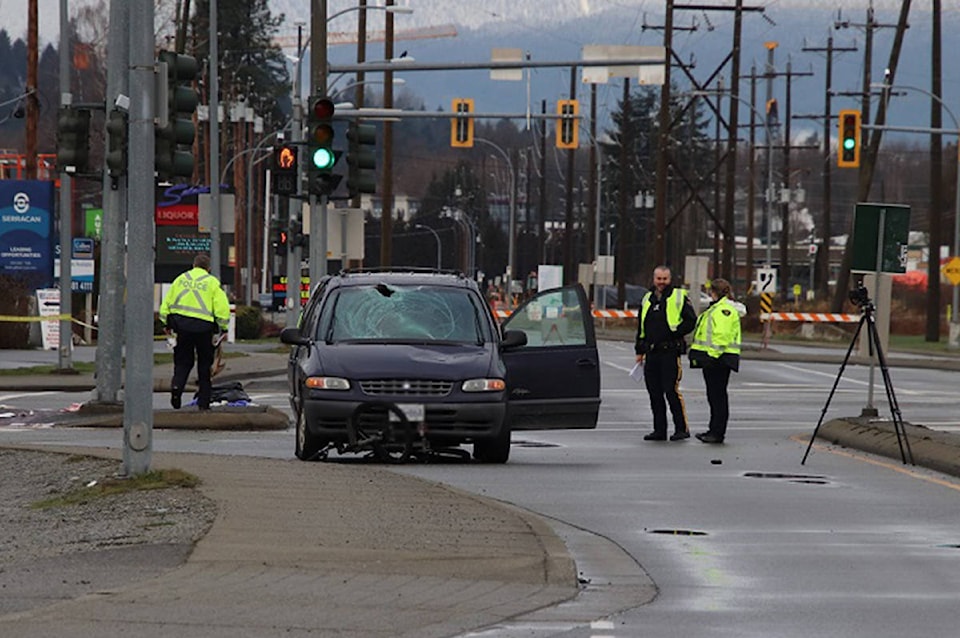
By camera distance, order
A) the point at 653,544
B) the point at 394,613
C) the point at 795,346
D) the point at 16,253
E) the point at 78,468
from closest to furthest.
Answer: the point at 394,613
the point at 653,544
the point at 78,468
the point at 16,253
the point at 795,346

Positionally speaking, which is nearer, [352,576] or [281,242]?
[352,576]

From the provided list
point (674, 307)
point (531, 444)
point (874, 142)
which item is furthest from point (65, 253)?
point (874, 142)

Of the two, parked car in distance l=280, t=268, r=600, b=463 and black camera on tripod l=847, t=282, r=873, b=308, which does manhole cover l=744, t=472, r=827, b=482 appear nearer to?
parked car in distance l=280, t=268, r=600, b=463

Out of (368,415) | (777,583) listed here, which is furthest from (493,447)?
(777,583)

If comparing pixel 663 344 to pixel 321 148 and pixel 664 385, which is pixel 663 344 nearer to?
pixel 664 385

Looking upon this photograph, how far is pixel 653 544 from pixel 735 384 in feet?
85.6

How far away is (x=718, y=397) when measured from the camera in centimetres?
2278

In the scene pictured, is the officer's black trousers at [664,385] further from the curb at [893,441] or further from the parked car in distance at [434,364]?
the parked car in distance at [434,364]

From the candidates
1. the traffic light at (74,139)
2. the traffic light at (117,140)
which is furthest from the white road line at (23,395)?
the traffic light at (117,140)

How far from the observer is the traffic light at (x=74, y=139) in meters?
23.9

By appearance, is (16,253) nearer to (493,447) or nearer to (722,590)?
(493,447)

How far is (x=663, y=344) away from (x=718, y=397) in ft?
3.06

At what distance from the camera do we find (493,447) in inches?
744

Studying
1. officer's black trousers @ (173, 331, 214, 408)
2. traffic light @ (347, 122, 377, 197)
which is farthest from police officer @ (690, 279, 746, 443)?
traffic light @ (347, 122, 377, 197)
